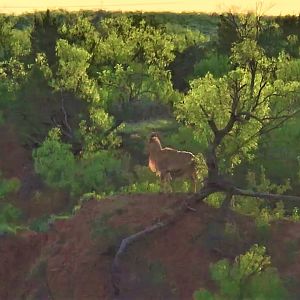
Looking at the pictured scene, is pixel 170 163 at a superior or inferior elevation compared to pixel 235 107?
inferior

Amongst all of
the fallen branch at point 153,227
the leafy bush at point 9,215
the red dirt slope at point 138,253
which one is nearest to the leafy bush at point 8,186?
the leafy bush at point 9,215

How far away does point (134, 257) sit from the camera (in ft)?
51.6

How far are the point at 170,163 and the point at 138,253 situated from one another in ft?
16.4

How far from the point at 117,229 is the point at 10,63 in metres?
16.0

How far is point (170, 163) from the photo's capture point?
67.1ft

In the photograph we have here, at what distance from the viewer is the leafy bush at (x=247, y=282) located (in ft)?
42.0

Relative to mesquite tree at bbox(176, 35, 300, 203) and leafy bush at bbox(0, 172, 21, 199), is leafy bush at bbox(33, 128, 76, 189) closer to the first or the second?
leafy bush at bbox(0, 172, 21, 199)

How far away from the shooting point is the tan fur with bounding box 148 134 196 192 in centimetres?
1995

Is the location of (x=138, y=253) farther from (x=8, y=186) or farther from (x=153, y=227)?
(x=8, y=186)

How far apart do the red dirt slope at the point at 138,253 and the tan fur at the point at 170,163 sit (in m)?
2.98

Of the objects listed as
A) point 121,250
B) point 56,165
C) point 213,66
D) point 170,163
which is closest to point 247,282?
point 121,250

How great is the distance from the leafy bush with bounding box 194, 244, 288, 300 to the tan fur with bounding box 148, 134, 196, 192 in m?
6.36

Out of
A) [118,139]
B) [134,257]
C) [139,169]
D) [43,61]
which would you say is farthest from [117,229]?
[43,61]

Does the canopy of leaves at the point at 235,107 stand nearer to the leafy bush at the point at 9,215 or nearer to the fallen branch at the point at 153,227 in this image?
the fallen branch at the point at 153,227
